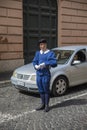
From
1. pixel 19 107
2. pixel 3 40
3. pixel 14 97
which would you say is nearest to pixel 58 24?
pixel 3 40

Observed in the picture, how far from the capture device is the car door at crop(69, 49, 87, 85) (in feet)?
31.6

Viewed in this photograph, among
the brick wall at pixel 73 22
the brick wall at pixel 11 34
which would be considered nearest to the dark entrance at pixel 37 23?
the brick wall at pixel 73 22

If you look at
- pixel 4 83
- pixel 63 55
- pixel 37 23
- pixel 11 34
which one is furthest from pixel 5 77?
pixel 37 23

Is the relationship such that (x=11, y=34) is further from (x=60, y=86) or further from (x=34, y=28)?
(x=60, y=86)

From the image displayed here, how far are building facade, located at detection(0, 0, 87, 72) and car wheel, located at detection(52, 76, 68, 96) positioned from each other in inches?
214

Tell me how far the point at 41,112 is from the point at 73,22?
38.6 feet

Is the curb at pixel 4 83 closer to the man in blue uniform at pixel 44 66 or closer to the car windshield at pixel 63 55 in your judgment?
the car windshield at pixel 63 55

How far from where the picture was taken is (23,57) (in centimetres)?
1570

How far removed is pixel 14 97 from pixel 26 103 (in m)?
0.87

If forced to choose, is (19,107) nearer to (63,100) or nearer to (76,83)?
(63,100)

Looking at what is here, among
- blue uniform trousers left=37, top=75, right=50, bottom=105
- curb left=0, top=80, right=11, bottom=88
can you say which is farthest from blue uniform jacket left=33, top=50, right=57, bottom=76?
curb left=0, top=80, right=11, bottom=88

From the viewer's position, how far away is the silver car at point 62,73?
29.2 ft

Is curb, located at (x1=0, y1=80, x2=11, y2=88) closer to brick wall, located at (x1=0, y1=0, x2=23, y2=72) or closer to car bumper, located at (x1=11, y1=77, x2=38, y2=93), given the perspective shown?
car bumper, located at (x1=11, y1=77, x2=38, y2=93)

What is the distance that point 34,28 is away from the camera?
53.5ft
